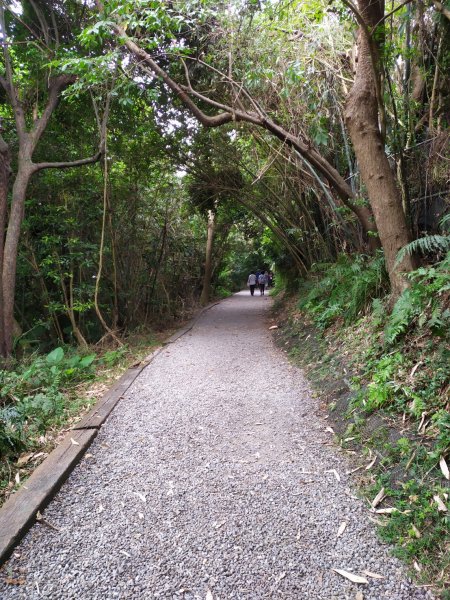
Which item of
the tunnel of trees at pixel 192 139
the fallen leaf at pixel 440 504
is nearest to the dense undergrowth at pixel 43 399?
the tunnel of trees at pixel 192 139

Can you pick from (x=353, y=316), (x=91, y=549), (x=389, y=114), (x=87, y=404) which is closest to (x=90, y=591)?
(x=91, y=549)

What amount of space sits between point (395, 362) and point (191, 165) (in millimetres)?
7031

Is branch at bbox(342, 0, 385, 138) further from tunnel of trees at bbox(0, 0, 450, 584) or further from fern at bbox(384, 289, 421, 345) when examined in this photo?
fern at bbox(384, 289, 421, 345)

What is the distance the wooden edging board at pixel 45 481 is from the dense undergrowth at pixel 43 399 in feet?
0.47

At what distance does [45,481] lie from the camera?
2.13 meters

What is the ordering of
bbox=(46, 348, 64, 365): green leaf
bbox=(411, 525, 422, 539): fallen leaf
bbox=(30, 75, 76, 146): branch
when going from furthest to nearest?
bbox=(30, 75, 76, 146): branch, bbox=(46, 348, 64, 365): green leaf, bbox=(411, 525, 422, 539): fallen leaf

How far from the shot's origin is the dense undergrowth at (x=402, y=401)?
164 cm

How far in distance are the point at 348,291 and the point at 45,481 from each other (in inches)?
155

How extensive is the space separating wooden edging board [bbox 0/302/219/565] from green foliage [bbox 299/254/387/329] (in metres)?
2.99

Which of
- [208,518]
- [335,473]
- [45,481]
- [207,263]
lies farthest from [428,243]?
[207,263]

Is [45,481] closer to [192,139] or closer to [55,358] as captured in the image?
[55,358]

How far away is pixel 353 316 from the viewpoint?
13.4ft

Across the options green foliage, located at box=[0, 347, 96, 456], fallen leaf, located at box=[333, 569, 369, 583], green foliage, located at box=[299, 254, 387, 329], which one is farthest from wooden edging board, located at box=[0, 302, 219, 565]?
green foliage, located at box=[299, 254, 387, 329]

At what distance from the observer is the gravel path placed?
150 cm
